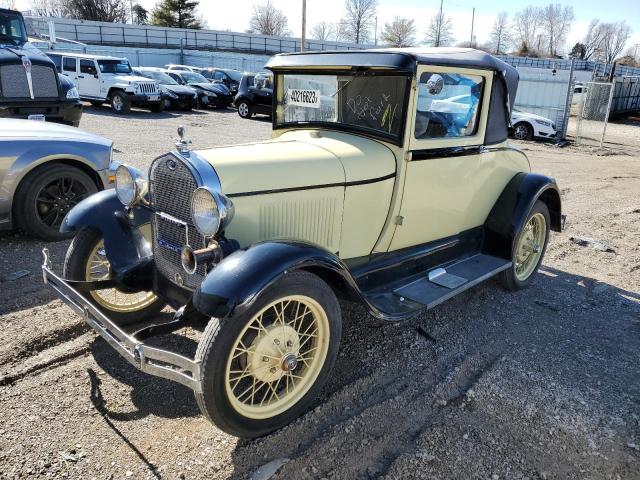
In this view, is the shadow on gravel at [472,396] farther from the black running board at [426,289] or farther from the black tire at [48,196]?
the black tire at [48,196]

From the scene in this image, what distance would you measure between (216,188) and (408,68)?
1489 mm

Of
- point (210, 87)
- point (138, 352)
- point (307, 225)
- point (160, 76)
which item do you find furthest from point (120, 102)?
point (138, 352)

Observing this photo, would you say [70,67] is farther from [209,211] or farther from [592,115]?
[592,115]

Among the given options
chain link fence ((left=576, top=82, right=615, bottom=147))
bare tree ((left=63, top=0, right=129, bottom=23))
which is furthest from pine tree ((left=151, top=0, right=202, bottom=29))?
chain link fence ((left=576, top=82, right=615, bottom=147))

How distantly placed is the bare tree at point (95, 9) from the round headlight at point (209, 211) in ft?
183

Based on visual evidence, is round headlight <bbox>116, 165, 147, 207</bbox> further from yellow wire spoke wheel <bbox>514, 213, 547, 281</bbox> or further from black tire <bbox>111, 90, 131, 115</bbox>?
black tire <bbox>111, 90, 131, 115</bbox>

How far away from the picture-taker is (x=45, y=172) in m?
4.98

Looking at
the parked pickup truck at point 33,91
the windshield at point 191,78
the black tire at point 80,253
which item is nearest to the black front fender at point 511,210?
the black tire at point 80,253

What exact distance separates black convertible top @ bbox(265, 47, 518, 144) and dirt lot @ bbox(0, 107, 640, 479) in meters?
1.60

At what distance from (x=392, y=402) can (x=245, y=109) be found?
1613 cm

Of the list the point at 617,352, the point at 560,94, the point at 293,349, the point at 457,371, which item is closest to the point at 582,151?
the point at 560,94

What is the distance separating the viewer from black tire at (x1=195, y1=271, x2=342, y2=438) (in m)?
2.34

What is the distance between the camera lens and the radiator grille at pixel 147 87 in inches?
637

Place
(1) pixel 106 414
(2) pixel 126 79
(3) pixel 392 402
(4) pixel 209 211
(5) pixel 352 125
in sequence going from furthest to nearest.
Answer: (2) pixel 126 79 → (5) pixel 352 125 → (3) pixel 392 402 → (1) pixel 106 414 → (4) pixel 209 211
